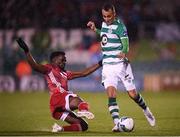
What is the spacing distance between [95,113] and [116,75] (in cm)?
453

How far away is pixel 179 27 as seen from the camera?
85.5 feet

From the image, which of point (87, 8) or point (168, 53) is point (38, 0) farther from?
point (168, 53)

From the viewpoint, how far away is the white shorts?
1174 cm

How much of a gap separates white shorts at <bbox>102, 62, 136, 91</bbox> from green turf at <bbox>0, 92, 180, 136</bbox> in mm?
883

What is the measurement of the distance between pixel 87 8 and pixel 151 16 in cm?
273

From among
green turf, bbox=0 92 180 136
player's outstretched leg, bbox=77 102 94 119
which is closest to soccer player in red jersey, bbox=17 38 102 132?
player's outstretched leg, bbox=77 102 94 119

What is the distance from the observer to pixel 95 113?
16203 mm

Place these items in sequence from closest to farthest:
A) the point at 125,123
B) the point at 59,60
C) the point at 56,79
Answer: the point at 125,123 < the point at 56,79 < the point at 59,60

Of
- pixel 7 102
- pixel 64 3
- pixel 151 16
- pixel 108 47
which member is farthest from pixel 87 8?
pixel 108 47

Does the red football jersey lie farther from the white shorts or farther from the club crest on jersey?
the club crest on jersey

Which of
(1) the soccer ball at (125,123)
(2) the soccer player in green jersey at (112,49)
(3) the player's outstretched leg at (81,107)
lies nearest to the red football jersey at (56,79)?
(3) the player's outstretched leg at (81,107)

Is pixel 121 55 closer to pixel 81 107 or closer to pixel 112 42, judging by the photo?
pixel 112 42

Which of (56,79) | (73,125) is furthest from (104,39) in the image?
(73,125)

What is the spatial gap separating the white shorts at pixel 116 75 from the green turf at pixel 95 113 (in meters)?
0.88
